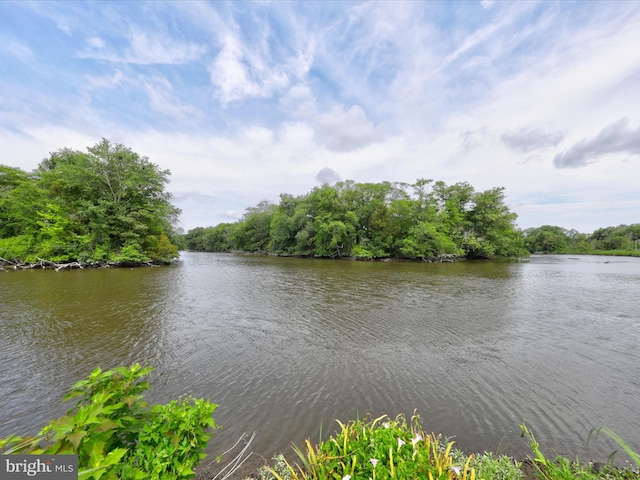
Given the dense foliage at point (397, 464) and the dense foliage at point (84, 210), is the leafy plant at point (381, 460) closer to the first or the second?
the dense foliage at point (397, 464)

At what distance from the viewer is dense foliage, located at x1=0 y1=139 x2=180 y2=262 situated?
25044 mm

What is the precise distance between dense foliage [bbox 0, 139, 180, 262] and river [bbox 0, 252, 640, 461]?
54.9 feet

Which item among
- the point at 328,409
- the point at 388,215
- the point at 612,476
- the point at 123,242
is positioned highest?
the point at 388,215

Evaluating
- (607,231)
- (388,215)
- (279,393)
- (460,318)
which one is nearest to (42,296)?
(279,393)

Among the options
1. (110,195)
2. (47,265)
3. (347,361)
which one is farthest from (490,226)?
(47,265)

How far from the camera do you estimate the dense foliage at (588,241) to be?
71.6 metres

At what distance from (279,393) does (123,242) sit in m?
31.7

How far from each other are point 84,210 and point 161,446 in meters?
33.6

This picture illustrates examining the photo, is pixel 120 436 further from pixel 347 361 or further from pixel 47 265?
pixel 47 265

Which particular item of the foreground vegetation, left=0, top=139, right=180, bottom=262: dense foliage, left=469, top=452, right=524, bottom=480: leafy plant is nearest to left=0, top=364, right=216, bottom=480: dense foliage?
the foreground vegetation

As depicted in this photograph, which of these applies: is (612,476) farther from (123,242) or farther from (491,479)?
(123,242)

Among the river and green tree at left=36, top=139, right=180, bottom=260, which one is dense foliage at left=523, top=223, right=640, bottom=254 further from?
green tree at left=36, top=139, right=180, bottom=260

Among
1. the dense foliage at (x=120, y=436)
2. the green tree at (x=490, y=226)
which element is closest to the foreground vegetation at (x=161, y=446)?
the dense foliage at (x=120, y=436)

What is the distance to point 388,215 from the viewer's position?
44.0m
